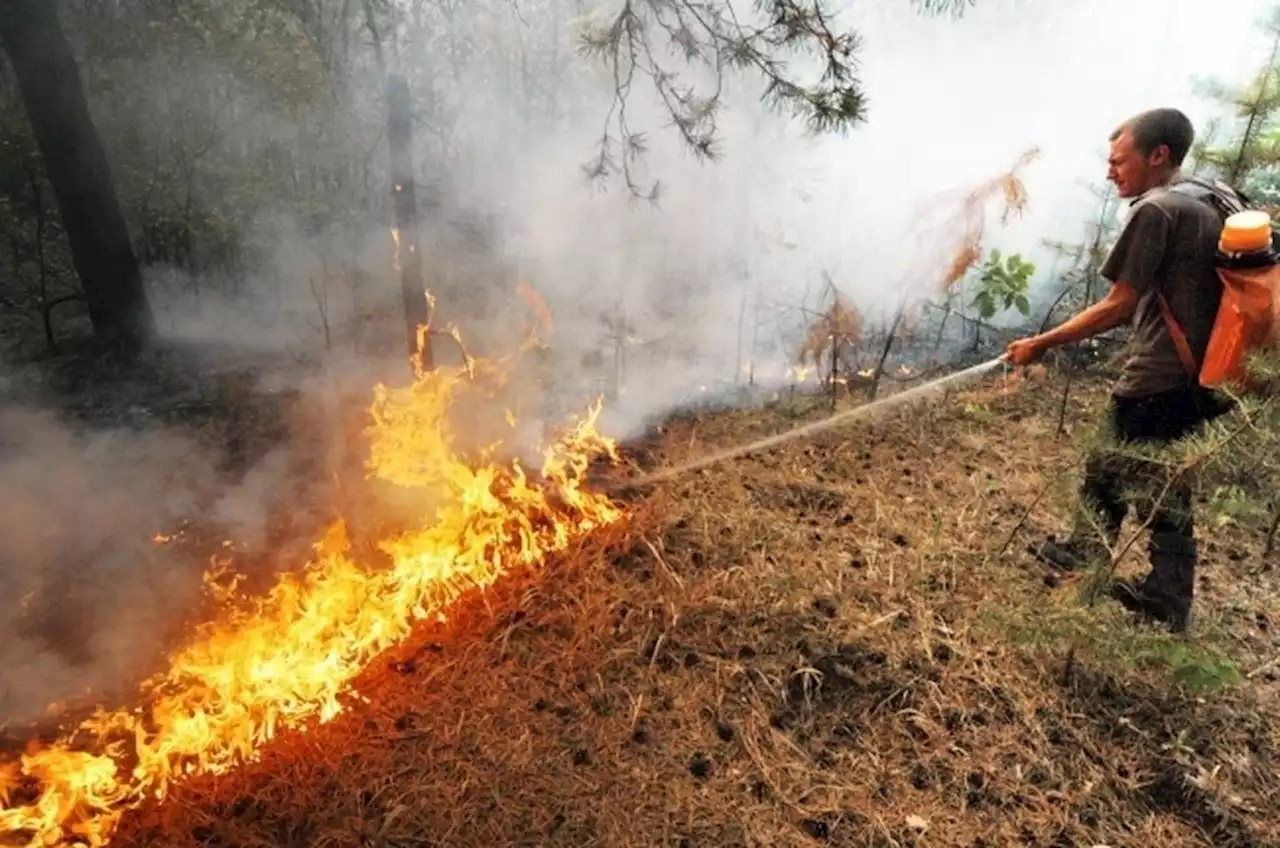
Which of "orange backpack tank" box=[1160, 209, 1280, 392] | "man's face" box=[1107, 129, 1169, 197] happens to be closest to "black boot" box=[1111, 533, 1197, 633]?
"orange backpack tank" box=[1160, 209, 1280, 392]

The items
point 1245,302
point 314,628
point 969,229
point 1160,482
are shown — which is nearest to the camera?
point 1245,302

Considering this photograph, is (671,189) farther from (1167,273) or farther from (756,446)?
(1167,273)

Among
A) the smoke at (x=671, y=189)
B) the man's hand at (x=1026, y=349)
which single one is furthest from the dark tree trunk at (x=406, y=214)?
the man's hand at (x=1026, y=349)

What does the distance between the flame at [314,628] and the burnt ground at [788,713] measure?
154 mm

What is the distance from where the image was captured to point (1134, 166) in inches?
135

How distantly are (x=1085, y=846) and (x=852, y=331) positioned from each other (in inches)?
176

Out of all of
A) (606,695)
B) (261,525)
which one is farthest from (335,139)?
(606,695)

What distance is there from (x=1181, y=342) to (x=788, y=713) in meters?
2.40

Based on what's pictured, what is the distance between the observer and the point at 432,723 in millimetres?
3201

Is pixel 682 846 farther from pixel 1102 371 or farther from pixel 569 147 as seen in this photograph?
→ pixel 569 147

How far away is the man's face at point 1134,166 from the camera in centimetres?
338

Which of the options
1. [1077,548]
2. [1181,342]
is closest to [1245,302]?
[1181,342]

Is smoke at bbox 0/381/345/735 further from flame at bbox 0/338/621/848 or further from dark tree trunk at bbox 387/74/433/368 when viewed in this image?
dark tree trunk at bbox 387/74/433/368

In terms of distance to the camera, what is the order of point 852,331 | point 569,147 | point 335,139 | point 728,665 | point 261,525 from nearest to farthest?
1. point 728,665
2. point 261,525
3. point 852,331
4. point 335,139
5. point 569,147
